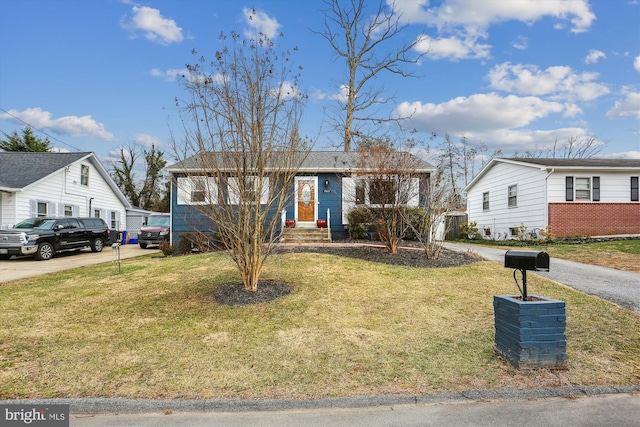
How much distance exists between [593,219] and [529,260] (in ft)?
53.4

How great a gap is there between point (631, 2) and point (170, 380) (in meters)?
17.1

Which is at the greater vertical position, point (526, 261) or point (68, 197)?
point (68, 197)

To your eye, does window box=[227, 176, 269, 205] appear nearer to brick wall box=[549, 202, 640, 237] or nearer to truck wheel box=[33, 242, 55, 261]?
truck wheel box=[33, 242, 55, 261]

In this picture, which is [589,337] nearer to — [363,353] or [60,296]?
[363,353]

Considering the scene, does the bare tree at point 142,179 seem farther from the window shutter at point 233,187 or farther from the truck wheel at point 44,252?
the window shutter at point 233,187

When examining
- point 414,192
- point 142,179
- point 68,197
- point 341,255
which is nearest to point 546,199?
point 414,192

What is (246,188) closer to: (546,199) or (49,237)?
(49,237)

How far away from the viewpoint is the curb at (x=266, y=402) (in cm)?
337

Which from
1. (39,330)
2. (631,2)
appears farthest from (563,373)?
(631,2)

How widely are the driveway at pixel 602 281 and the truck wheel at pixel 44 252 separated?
17.5 meters

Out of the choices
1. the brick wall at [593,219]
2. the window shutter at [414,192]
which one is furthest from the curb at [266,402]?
the brick wall at [593,219]

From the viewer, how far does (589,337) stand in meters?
4.79

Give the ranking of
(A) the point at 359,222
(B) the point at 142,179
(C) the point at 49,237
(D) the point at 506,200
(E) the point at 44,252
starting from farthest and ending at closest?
1. (B) the point at 142,179
2. (D) the point at 506,200
3. (C) the point at 49,237
4. (E) the point at 44,252
5. (A) the point at 359,222

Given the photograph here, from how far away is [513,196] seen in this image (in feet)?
64.0
